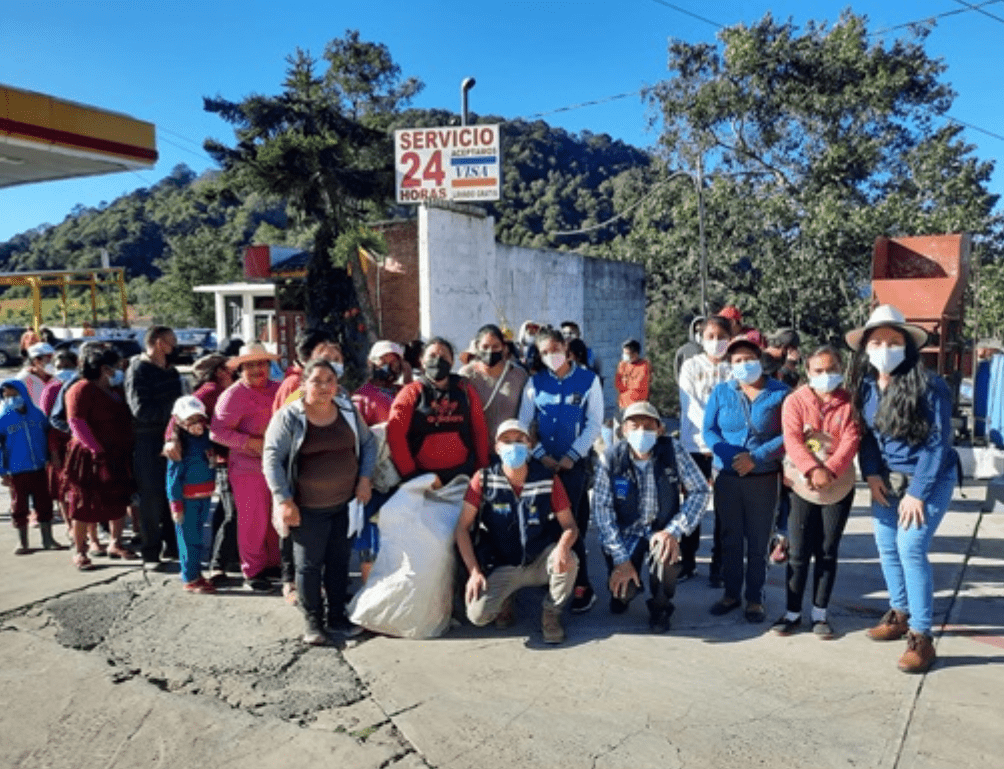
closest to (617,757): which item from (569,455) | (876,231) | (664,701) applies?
(664,701)

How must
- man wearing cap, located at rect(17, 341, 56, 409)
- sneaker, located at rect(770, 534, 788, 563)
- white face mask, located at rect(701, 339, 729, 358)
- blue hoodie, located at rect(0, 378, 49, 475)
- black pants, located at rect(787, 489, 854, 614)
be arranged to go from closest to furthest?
black pants, located at rect(787, 489, 854, 614), white face mask, located at rect(701, 339, 729, 358), sneaker, located at rect(770, 534, 788, 563), blue hoodie, located at rect(0, 378, 49, 475), man wearing cap, located at rect(17, 341, 56, 409)

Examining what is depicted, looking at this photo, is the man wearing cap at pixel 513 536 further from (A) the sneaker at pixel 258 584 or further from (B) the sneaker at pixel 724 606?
(A) the sneaker at pixel 258 584

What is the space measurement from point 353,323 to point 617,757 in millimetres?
10042

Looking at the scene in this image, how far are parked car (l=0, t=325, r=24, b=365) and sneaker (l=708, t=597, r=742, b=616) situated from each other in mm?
34147

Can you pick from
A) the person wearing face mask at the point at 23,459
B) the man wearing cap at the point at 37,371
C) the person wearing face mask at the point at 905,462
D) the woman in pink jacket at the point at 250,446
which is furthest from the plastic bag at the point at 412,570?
the man wearing cap at the point at 37,371

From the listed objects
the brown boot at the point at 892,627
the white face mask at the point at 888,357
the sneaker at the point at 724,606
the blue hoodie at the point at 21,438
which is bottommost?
the sneaker at the point at 724,606

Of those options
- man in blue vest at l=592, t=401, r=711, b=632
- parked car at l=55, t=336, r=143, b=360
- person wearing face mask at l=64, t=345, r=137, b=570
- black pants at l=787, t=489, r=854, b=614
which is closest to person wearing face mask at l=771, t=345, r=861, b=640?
black pants at l=787, t=489, r=854, b=614

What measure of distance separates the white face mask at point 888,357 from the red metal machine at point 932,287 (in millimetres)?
5129

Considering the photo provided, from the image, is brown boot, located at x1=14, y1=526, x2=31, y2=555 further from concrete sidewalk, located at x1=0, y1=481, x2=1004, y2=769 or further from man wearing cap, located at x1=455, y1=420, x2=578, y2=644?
man wearing cap, located at x1=455, y1=420, x2=578, y2=644

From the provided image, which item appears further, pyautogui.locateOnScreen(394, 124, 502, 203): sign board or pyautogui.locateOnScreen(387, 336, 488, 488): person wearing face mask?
pyautogui.locateOnScreen(394, 124, 502, 203): sign board

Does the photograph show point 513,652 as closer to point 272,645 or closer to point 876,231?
point 272,645

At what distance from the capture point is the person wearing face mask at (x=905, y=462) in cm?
372

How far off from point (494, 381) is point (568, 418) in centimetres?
53

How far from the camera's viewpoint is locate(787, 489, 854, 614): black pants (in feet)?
13.5
